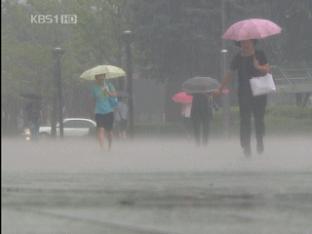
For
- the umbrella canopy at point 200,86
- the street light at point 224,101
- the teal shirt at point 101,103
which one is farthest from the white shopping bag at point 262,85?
the street light at point 224,101

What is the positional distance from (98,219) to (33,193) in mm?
1606

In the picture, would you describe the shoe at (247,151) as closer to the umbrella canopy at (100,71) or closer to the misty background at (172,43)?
the umbrella canopy at (100,71)

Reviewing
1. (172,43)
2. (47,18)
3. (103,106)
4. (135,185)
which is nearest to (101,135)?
(103,106)

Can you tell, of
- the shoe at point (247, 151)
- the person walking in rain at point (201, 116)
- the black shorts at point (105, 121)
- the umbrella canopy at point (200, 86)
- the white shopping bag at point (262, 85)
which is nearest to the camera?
the shoe at point (247, 151)

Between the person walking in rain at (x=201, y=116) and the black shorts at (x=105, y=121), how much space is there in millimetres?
1730

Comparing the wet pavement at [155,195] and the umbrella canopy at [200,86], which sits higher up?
the wet pavement at [155,195]

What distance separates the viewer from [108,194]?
7.80m

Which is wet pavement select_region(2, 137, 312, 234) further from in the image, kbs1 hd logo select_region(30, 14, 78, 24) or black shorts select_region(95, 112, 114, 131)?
kbs1 hd logo select_region(30, 14, 78, 24)

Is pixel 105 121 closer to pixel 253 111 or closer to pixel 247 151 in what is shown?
pixel 253 111

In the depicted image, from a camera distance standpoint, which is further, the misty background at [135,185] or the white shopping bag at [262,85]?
the white shopping bag at [262,85]

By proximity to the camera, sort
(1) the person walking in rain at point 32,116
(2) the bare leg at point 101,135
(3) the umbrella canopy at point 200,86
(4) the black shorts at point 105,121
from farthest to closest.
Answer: (3) the umbrella canopy at point 200,86, (4) the black shorts at point 105,121, (2) the bare leg at point 101,135, (1) the person walking in rain at point 32,116

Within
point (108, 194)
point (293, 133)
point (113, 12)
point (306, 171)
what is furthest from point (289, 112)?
point (108, 194)

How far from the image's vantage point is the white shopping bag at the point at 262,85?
12688mm

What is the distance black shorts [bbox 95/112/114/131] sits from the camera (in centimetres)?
1645
